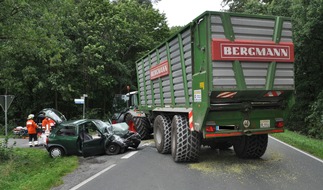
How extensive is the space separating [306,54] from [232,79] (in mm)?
19503

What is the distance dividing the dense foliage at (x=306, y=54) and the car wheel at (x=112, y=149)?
1310 centimetres

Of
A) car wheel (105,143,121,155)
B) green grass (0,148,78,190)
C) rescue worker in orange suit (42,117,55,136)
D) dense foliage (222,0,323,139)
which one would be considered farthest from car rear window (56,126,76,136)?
dense foliage (222,0,323,139)

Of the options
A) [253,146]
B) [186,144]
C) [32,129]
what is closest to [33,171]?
[186,144]

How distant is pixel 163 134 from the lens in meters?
10.3

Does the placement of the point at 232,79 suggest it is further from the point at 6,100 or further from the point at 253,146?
the point at 6,100

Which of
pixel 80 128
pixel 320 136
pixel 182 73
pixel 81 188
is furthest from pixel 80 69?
pixel 81 188

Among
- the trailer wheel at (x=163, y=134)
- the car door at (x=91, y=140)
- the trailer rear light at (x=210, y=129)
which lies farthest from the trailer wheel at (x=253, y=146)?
the car door at (x=91, y=140)

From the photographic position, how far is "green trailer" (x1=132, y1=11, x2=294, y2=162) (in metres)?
7.53

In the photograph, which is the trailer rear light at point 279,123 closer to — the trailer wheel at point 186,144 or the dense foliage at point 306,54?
the trailer wheel at point 186,144

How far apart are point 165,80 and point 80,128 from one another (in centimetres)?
361

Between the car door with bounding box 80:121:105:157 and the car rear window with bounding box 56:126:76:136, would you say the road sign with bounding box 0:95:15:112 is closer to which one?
the car rear window with bounding box 56:126:76:136

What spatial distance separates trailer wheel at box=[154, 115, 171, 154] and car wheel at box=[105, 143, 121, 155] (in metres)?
1.54

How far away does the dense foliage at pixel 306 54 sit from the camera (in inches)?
824

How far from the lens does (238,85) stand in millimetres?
7645
